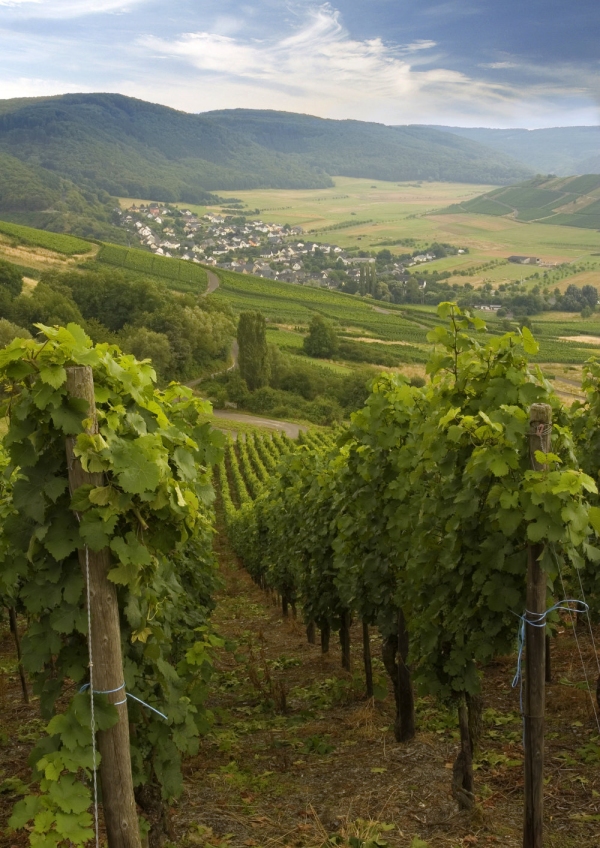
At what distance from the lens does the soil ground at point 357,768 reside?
5.73 meters

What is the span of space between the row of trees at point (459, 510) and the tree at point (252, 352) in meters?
67.1

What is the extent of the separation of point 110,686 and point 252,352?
7252 centimetres

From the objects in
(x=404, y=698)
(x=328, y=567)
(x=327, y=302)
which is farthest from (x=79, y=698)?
(x=327, y=302)

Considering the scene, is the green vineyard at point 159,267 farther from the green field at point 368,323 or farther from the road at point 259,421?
the road at point 259,421

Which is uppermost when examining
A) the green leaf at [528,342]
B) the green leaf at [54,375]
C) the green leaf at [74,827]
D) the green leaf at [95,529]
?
the green leaf at [528,342]

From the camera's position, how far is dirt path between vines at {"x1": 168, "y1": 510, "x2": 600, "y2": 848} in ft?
18.9

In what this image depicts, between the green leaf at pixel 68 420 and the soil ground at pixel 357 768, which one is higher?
the green leaf at pixel 68 420

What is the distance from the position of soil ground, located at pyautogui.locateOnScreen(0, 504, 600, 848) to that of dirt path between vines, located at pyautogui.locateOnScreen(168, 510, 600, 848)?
0.01 m

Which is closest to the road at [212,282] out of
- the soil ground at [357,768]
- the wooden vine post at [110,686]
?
the soil ground at [357,768]

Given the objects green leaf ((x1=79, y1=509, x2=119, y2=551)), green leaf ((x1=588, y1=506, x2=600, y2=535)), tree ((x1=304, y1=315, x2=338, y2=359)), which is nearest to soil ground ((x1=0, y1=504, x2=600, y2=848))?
green leaf ((x1=588, y1=506, x2=600, y2=535))

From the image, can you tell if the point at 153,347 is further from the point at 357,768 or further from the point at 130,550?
the point at 130,550

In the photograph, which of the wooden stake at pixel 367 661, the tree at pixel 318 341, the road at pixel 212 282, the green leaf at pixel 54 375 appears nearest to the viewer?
the green leaf at pixel 54 375

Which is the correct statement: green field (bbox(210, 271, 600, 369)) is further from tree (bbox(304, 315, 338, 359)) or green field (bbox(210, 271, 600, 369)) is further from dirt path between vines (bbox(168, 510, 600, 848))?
dirt path between vines (bbox(168, 510, 600, 848))

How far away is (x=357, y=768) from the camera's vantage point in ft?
23.8
